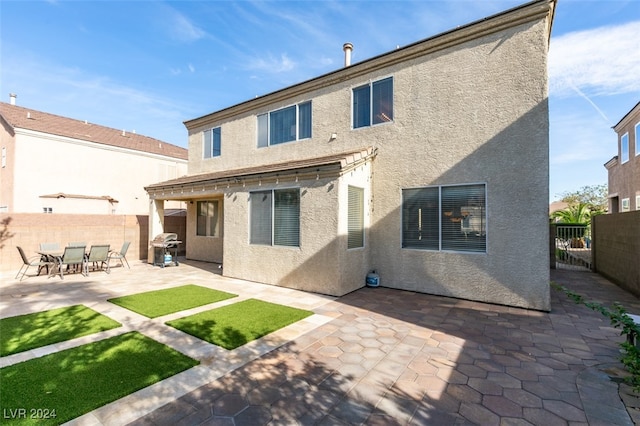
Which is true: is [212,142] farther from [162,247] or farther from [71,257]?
[71,257]

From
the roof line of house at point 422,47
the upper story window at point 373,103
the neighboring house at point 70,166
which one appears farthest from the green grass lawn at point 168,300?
the neighboring house at point 70,166

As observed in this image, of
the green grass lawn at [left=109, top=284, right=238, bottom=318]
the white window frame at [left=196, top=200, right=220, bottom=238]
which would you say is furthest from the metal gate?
the white window frame at [left=196, top=200, right=220, bottom=238]

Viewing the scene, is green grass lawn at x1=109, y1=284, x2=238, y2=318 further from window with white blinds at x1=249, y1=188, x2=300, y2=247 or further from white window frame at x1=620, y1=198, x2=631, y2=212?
white window frame at x1=620, y1=198, x2=631, y2=212

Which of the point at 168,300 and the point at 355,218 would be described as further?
the point at 355,218

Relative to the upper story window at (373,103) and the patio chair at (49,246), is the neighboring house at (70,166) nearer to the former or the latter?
the patio chair at (49,246)

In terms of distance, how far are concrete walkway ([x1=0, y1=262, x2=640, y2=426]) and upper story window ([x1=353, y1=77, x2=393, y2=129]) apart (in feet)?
20.1

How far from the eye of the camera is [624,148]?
64.2ft

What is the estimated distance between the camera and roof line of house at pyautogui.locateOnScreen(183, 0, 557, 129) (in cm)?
736

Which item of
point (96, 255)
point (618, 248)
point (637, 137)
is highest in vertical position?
point (637, 137)

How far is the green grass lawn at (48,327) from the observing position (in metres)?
5.03

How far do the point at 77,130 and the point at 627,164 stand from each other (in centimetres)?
4060

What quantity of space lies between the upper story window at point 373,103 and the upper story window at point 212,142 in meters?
7.81

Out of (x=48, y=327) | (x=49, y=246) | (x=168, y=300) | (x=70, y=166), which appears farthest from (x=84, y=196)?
(x=48, y=327)

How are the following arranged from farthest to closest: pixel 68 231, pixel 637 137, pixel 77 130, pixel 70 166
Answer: pixel 77 130
pixel 70 166
pixel 637 137
pixel 68 231
